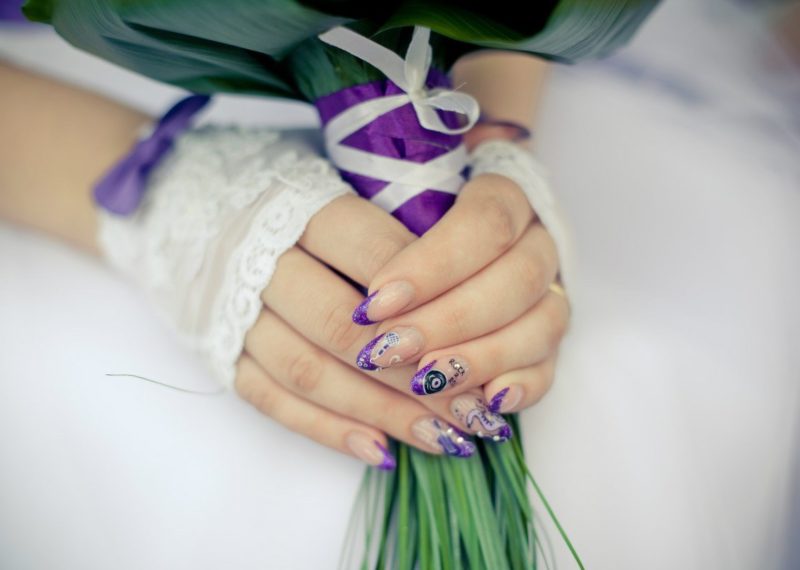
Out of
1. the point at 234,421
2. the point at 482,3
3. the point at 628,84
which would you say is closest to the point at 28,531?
the point at 234,421

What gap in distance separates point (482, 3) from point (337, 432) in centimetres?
32

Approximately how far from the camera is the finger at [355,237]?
41cm

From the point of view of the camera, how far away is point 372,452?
0.43 m

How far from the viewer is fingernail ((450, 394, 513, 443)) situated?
404mm

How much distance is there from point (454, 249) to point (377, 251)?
52 millimetres

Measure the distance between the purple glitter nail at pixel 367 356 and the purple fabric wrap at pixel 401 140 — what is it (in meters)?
0.10

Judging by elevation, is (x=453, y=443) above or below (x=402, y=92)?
below

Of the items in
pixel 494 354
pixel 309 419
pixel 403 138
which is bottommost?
pixel 309 419

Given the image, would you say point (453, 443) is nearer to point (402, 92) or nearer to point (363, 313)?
point (363, 313)

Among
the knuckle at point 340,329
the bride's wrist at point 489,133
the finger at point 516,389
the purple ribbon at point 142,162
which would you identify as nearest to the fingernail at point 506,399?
the finger at point 516,389

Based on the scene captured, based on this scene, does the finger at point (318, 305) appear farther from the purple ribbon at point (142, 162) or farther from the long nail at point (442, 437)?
the purple ribbon at point (142, 162)

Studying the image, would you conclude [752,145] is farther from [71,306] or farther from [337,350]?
[71,306]

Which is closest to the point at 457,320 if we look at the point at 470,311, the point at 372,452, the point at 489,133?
the point at 470,311

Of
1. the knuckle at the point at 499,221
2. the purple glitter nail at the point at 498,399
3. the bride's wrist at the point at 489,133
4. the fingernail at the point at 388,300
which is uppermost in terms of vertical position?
the bride's wrist at the point at 489,133
